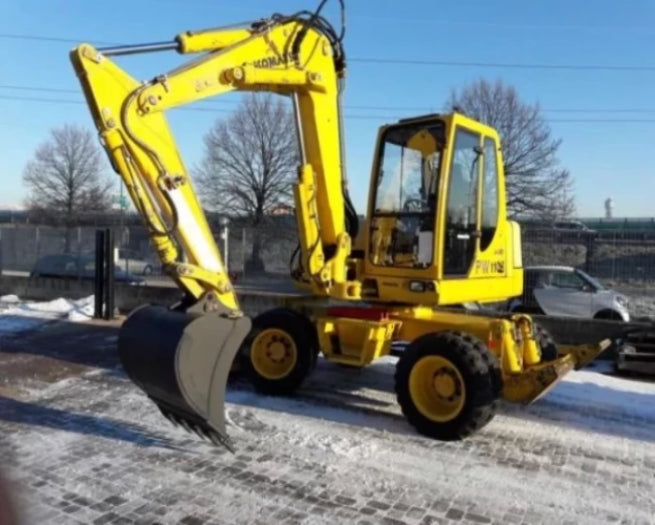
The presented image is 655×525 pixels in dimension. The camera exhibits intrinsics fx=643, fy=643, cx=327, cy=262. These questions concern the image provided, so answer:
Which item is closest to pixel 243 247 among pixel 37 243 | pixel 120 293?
pixel 120 293

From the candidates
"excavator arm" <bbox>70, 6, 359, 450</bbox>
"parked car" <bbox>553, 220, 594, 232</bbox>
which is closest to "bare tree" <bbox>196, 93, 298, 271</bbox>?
"parked car" <bbox>553, 220, 594, 232</bbox>

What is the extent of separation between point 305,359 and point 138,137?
3247 millimetres

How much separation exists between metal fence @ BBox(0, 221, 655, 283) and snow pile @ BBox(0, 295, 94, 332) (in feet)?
8.77

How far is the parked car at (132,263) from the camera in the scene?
1953 cm

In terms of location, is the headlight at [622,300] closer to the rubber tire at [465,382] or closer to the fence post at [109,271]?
the rubber tire at [465,382]

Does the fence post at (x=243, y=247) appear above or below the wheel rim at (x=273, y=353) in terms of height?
above

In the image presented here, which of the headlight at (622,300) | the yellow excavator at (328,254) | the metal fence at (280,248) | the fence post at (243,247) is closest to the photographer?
the yellow excavator at (328,254)

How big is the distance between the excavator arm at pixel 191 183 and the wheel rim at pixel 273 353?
78 cm

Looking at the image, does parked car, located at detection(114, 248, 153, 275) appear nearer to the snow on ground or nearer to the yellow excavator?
the snow on ground

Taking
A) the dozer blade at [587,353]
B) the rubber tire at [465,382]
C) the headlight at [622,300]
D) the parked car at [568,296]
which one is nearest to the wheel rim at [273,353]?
the rubber tire at [465,382]

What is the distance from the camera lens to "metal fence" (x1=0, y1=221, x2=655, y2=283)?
52.6ft

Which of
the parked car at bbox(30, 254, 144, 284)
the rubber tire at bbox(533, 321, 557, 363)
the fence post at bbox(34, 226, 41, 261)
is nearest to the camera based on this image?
the rubber tire at bbox(533, 321, 557, 363)

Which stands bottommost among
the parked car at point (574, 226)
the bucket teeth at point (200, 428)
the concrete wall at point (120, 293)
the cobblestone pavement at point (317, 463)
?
the cobblestone pavement at point (317, 463)

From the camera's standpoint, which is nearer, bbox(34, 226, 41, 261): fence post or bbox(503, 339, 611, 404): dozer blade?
bbox(503, 339, 611, 404): dozer blade
